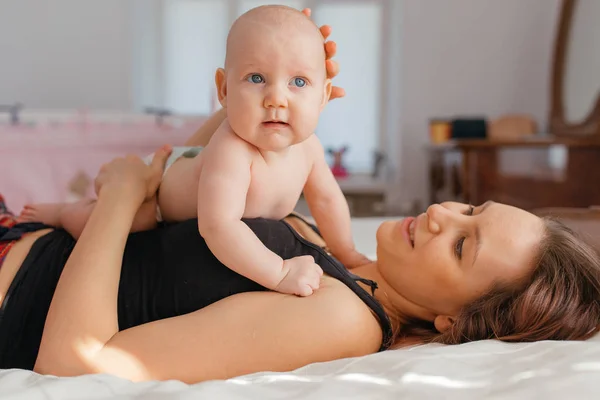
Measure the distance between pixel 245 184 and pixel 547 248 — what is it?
49cm

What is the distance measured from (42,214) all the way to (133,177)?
0.26m

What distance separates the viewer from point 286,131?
0.83 meters

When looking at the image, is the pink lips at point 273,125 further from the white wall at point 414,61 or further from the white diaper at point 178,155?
the white wall at point 414,61

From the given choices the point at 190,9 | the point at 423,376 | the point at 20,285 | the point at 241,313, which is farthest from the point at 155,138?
the point at 423,376

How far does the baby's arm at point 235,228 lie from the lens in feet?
2.71

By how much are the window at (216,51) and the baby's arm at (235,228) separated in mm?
3367

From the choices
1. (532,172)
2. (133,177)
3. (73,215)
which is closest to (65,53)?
(532,172)

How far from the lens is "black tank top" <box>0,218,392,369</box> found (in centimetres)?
89

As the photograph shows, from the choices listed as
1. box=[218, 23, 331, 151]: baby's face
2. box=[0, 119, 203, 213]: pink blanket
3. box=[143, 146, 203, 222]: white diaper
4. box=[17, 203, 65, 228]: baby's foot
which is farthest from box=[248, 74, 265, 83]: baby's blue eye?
box=[0, 119, 203, 213]: pink blanket

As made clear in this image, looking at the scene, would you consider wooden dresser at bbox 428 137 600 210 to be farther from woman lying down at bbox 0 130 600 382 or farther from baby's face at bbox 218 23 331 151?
baby's face at bbox 218 23 331 151

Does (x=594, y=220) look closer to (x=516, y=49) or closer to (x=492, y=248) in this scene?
(x=492, y=248)

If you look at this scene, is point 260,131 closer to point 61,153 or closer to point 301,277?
point 301,277

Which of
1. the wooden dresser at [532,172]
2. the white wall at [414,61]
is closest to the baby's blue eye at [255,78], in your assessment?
the wooden dresser at [532,172]

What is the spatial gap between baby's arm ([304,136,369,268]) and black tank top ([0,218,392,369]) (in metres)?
0.16
